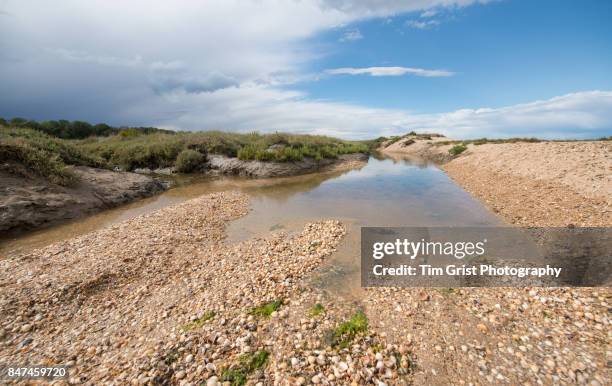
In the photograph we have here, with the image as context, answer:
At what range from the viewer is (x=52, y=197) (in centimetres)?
1417

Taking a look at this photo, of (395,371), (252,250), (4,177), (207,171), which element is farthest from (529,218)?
(207,171)

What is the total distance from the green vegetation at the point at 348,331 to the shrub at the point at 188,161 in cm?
3041

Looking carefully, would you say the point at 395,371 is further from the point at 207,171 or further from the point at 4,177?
the point at 207,171

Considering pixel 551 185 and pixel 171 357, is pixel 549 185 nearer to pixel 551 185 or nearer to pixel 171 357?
pixel 551 185

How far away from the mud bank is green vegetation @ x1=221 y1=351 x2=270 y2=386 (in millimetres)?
14021

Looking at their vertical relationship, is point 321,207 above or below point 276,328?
above

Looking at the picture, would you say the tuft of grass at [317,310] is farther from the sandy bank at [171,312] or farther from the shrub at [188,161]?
the shrub at [188,161]

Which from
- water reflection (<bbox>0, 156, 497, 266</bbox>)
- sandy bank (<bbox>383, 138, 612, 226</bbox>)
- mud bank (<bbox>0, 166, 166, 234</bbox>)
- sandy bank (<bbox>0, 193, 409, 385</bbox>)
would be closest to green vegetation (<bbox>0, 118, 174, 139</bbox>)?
mud bank (<bbox>0, 166, 166, 234</bbox>)

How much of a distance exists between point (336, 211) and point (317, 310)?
9445mm

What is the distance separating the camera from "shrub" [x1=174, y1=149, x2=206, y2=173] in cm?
3112

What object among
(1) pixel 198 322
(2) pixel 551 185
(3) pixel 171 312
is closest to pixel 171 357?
(1) pixel 198 322

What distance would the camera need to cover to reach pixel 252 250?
31.7 feet

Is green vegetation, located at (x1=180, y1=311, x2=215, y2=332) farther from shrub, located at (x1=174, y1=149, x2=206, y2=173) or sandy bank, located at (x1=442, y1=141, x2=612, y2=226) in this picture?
shrub, located at (x1=174, y1=149, x2=206, y2=173)

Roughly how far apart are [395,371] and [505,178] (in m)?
22.0
